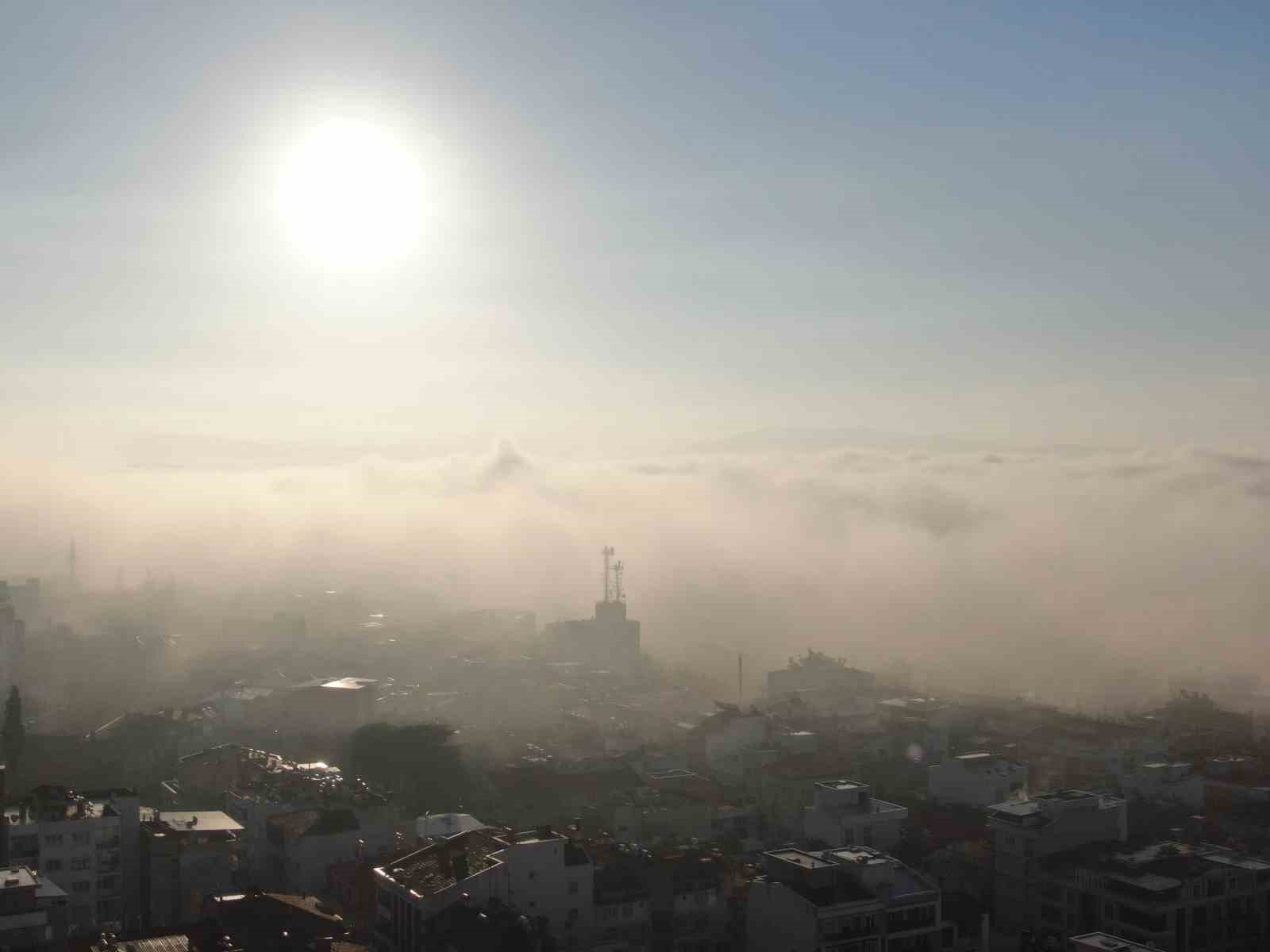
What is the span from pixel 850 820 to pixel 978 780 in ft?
23.4

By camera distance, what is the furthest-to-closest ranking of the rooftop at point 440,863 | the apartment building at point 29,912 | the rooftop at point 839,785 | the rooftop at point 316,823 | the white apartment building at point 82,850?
1. the rooftop at point 839,785
2. the rooftop at point 316,823
3. the white apartment building at point 82,850
4. the rooftop at point 440,863
5. the apartment building at point 29,912

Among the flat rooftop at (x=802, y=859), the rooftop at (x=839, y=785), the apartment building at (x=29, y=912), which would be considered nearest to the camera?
the apartment building at (x=29, y=912)

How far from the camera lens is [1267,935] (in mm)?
22266

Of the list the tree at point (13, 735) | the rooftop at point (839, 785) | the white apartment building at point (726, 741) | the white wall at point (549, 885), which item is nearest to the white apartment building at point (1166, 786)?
the rooftop at point (839, 785)

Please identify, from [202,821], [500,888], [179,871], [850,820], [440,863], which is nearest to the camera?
[500,888]

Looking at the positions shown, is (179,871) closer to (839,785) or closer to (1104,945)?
(839,785)

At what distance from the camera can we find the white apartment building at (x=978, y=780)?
32.0 metres

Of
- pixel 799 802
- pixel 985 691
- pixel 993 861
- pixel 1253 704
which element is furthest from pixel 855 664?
pixel 993 861

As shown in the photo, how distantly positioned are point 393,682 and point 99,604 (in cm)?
4861

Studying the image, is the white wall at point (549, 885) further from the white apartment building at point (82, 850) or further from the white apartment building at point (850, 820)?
the white apartment building at point (82, 850)

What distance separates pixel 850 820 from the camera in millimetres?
26656

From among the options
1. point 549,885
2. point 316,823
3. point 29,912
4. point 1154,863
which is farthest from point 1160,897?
point 29,912

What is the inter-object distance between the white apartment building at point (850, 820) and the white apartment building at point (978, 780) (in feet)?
17.4

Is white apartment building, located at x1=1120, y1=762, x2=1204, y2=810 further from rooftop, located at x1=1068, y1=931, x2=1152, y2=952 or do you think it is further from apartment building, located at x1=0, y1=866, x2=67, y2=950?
apartment building, located at x1=0, y1=866, x2=67, y2=950
